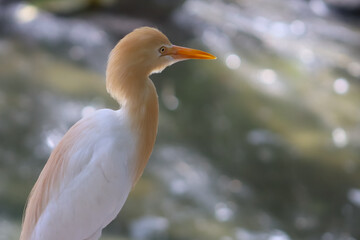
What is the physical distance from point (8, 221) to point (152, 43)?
5.58ft

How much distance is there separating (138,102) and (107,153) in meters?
0.19

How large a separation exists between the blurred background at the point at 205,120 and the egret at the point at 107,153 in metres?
1.25

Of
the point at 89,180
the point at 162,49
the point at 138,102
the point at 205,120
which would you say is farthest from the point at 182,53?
the point at 205,120

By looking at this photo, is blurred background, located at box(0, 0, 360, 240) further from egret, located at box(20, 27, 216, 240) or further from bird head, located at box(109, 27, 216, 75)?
bird head, located at box(109, 27, 216, 75)

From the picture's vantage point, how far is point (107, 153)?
5.37 ft

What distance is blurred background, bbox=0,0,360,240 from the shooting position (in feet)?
10.5

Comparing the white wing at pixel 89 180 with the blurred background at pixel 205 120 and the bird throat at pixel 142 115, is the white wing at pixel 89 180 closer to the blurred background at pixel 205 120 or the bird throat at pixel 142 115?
the bird throat at pixel 142 115

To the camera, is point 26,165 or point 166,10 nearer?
point 26,165

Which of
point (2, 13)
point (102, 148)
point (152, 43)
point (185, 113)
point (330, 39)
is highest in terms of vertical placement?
point (330, 39)

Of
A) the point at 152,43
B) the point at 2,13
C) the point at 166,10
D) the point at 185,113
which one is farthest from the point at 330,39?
the point at 152,43

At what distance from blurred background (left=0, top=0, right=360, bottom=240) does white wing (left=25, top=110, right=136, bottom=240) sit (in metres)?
1.25

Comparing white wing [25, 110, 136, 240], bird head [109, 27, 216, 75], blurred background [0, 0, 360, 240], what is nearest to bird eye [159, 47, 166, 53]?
bird head [109, 27, 216, 75]

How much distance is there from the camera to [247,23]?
5035 millimetres

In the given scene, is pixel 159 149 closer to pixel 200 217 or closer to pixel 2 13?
pixel 200 217
